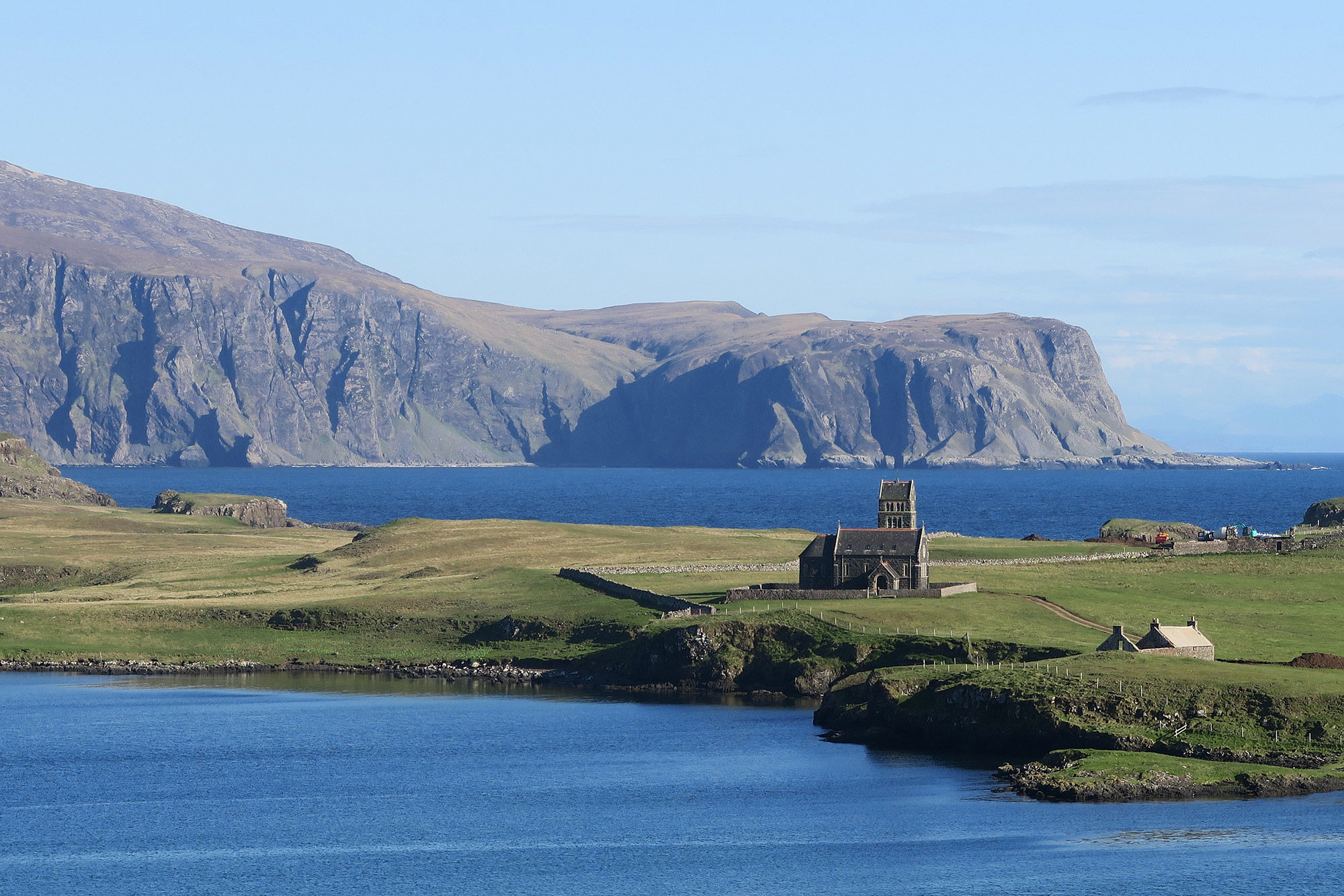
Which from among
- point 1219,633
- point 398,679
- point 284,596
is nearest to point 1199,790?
point 1219,633

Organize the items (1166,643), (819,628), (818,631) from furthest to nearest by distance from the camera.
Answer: (819,628) → (818,631) → (1166,643)

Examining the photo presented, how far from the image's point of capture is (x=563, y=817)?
7744 centimetres

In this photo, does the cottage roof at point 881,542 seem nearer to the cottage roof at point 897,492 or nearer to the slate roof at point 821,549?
the slate roof at point 821,549

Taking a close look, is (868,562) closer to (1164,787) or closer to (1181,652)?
(1181,652)

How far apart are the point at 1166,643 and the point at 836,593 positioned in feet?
96.3

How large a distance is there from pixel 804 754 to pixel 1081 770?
16113 mm

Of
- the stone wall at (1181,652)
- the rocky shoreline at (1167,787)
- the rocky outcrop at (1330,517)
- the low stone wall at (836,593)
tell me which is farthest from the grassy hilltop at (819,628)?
the rocky outcrop at (1330,517)

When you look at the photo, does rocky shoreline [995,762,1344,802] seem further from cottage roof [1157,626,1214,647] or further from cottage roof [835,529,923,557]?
cottage roof [835,529,923,557]

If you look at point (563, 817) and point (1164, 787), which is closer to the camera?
point (563, 817)

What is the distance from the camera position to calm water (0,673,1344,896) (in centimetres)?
6662

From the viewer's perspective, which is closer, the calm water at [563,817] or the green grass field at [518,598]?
the calm water at [563,817]

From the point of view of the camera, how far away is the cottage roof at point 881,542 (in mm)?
125562

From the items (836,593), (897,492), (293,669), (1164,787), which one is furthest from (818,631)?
(293,669)

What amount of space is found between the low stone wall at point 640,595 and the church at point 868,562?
8.55 metres
